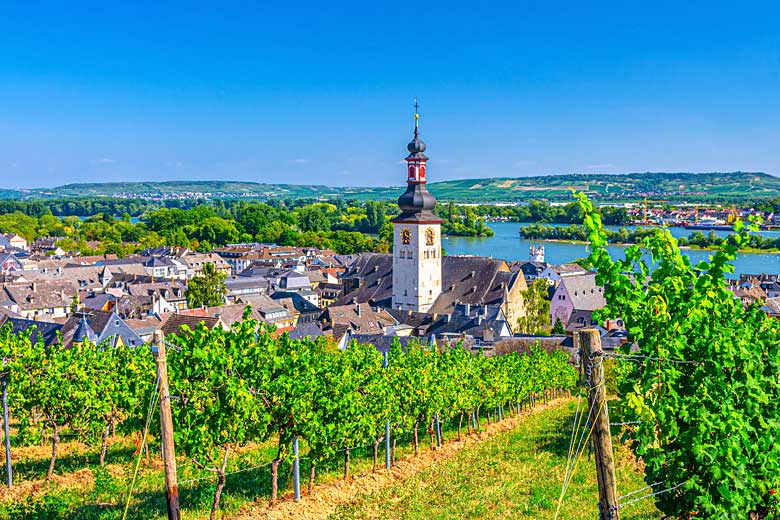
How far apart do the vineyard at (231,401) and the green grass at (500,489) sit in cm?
167

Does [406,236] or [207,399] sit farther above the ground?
[406,236]

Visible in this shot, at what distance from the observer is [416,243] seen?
58.7 m

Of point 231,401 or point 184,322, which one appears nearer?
point 231,401

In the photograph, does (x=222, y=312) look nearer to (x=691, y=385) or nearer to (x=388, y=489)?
(x=388, y=489)

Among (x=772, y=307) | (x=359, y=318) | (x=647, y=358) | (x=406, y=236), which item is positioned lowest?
(x=772, y=307)

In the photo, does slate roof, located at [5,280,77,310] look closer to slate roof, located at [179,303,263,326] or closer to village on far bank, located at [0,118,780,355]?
village on far bank, located at [0,118,780,355]

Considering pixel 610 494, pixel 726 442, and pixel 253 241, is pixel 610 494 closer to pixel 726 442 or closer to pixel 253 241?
pixel 726 442

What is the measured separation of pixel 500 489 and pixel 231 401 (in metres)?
8.19

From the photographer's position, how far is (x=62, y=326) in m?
41.8

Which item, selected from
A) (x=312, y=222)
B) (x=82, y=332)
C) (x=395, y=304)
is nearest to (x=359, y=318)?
(x=395, y=304)

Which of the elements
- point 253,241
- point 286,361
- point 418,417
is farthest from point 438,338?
point 253,241

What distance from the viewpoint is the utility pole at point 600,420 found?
289 inches

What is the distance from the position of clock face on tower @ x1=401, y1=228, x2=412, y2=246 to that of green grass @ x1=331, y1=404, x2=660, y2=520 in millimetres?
34322

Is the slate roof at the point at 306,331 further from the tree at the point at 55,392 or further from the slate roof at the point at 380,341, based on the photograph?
the tree at the point at 55,392
